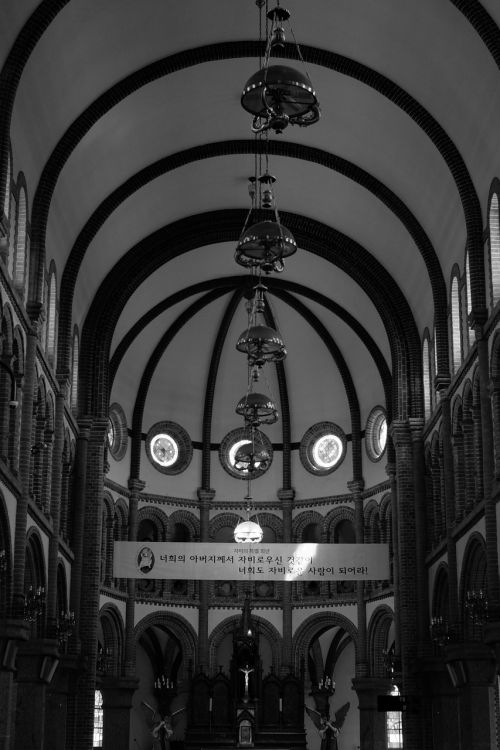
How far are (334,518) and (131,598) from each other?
9006 mm

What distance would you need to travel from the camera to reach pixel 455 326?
3344 centimetres

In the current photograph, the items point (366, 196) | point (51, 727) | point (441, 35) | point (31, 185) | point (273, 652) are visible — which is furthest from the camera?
point (273, 652)

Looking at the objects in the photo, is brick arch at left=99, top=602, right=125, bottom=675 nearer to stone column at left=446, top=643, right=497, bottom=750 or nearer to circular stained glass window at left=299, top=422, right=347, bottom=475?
circular stained glass window at left=299, top=422, right=347, bottom=475

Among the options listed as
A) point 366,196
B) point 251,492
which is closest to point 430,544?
point 366,196

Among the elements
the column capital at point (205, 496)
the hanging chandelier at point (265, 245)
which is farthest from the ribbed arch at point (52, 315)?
the column capital at point (205, 496)

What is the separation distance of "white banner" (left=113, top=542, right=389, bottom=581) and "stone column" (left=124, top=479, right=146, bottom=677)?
7.80 meters

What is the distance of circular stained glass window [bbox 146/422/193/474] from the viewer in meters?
48.4

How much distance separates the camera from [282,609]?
46.9 metres

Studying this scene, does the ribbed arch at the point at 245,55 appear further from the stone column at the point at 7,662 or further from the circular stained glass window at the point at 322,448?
the circular stained glass window at the point at 322,448

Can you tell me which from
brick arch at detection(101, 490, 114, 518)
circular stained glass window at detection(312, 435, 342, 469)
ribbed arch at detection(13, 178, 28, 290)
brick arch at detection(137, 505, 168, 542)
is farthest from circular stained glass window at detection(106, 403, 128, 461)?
ribbed arch at detection(13, 178, 28, 290)

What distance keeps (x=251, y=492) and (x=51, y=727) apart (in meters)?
17.9

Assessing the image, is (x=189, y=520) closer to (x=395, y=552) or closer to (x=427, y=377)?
(x=395, y=552)

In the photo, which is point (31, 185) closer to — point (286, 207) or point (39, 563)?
point (39, 563)

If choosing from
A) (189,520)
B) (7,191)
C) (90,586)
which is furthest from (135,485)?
(7,191)
